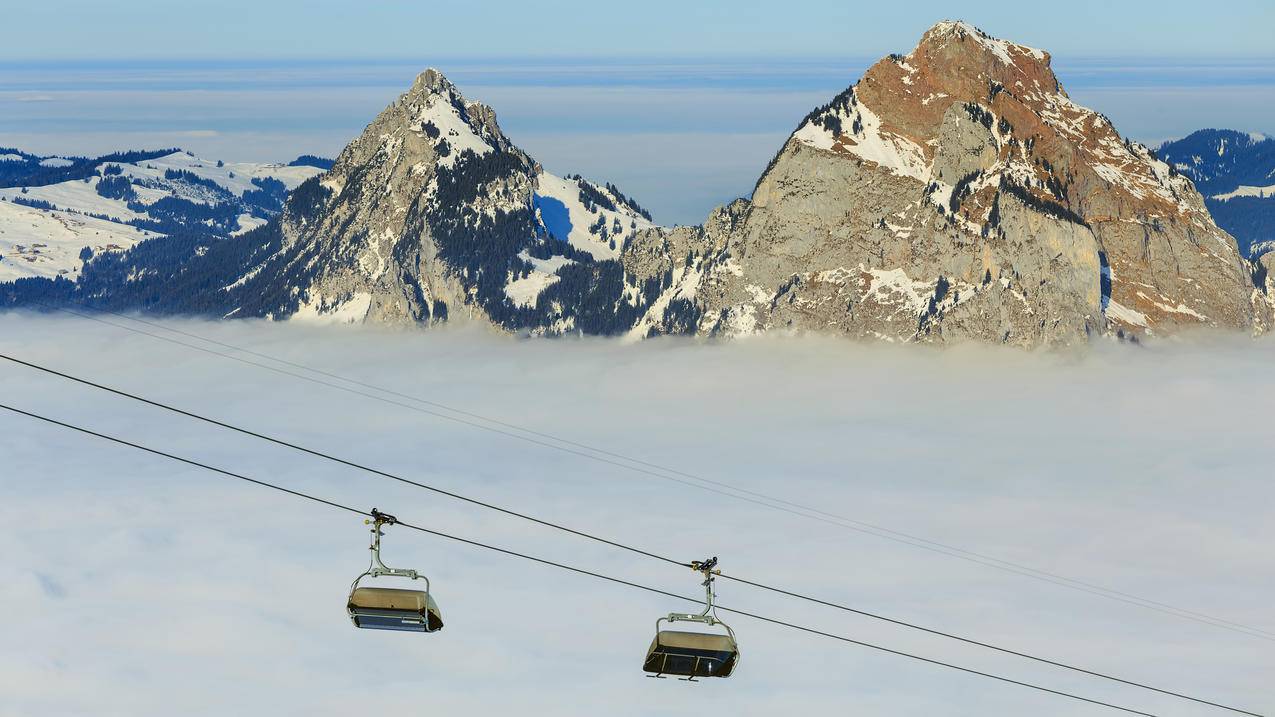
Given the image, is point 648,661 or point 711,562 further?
point 648,661

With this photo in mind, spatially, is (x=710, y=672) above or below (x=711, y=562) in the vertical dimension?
below

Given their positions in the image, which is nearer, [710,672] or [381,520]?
[381,520]

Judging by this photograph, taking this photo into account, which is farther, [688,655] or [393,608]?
[688,655]

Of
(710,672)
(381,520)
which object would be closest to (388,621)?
(381,520)

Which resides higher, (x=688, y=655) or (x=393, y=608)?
(x=393, y=608)

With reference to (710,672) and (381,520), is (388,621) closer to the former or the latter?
(381,520)

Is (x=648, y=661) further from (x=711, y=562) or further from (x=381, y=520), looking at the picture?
(x=381, y=520)

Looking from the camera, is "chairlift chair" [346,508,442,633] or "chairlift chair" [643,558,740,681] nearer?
"chairlift chair" [346,508,442,633]

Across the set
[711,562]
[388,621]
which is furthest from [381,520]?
[711,562]

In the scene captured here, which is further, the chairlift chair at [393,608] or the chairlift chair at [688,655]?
the chairlift chair at [688,655]
